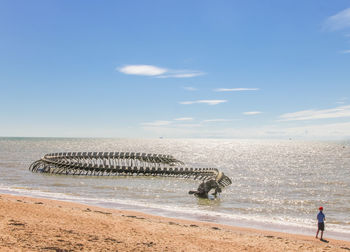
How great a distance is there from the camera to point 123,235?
16.7 m

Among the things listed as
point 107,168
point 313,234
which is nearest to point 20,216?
point 313,234

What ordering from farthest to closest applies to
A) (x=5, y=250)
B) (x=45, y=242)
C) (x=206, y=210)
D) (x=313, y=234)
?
(x=206, y=210)
(x=313, y=234)
(x=45, y=242)
(x=5, y=250)

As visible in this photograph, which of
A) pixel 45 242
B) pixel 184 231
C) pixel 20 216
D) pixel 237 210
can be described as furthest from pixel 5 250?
pixel 237 210

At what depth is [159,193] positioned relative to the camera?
116 feet

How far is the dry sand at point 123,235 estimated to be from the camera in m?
14.5

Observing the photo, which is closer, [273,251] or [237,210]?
[273,251]

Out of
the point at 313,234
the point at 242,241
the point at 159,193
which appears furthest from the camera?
the point at 159,193

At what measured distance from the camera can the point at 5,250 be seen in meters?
12.9

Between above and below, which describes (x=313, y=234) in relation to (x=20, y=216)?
above

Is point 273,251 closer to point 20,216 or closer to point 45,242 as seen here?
point 45,242

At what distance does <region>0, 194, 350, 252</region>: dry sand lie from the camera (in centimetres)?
1453

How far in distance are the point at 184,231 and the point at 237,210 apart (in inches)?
410

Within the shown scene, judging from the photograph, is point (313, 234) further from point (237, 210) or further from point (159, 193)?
point (159, 193)

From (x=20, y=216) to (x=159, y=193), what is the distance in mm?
17692
